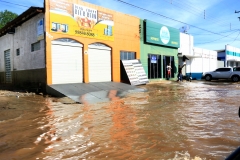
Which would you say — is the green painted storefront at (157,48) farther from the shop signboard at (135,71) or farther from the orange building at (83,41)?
the orange building at (83,41)

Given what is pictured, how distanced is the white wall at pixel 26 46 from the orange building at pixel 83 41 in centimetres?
77

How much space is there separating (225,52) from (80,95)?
36804 millimetres

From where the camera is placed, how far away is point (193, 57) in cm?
2869

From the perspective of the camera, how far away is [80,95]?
11.3 meters

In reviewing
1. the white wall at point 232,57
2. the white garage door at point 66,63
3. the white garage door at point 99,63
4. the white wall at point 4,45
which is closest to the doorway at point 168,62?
the white garage door at point 99,63

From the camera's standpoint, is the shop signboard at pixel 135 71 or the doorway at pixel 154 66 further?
the doorway at pixel 154 66

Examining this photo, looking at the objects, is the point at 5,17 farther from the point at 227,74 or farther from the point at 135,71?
the point at 227,74

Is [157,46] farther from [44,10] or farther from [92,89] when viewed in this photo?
[44,10]

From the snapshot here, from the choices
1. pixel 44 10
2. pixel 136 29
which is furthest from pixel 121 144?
pixel 136 29

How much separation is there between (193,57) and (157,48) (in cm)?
925

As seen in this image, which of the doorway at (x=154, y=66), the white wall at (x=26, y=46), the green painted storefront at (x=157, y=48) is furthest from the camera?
the doorway at (x=154, y=66)

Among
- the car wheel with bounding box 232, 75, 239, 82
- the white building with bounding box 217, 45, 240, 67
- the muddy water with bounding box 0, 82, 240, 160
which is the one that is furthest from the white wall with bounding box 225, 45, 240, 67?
the muddy water with bounding box 0, 82, 240, 160

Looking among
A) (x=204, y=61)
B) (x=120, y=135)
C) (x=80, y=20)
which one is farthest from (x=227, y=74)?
(x=120, y=135)

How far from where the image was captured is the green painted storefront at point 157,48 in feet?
66.1
